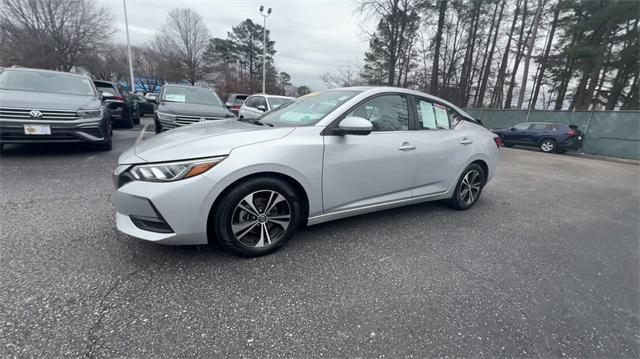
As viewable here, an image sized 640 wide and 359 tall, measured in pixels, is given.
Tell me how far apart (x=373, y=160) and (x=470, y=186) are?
1.93 metres

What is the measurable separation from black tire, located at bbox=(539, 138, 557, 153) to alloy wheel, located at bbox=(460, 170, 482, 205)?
12551mm

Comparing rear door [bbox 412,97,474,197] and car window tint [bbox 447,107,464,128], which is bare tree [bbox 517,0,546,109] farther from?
rear door [bbox 412,97,474,197]

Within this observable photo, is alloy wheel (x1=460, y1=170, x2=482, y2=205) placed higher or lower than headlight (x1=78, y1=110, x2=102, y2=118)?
lower

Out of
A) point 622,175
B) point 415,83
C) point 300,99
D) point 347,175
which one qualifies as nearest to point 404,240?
point 347,175

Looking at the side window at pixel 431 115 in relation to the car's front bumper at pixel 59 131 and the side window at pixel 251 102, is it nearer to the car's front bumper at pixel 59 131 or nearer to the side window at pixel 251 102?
the car's front bumper at pixel 59 131

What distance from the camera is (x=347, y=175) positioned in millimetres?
2512

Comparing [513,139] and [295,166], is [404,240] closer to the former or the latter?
[295,166]

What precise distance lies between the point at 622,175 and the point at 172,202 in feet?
38.6

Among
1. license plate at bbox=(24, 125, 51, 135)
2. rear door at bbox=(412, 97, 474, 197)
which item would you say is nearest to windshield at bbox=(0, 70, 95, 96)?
license plate at bbox=(24, 125, 51, 135)

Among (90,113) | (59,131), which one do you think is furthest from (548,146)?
(59,131)

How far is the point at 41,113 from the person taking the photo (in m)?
4.17

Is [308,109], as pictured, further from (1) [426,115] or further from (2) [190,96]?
(2) [190,96]

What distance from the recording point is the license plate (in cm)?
411

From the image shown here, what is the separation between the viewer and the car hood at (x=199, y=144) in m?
1.99
